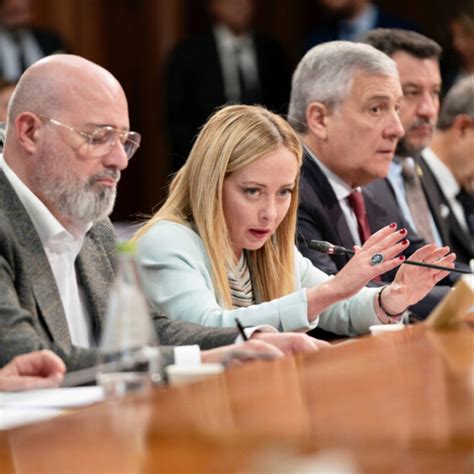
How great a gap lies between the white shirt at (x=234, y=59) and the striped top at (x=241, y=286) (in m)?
3.71

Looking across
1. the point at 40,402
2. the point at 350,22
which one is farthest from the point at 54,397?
the point at 350,22

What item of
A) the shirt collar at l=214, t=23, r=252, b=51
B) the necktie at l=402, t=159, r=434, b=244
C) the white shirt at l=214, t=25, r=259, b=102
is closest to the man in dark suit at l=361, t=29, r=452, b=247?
the necktie at l=402, t=159, r=434, b=244

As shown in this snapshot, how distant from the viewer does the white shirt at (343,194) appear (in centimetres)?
Result: 392

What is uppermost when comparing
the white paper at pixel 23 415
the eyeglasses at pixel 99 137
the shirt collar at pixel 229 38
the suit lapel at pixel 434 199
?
the eyeglasses at pixel 99 137

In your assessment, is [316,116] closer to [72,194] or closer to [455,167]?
[455,167]

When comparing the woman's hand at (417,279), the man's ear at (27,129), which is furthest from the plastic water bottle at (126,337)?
the woman's hand at (417,279)

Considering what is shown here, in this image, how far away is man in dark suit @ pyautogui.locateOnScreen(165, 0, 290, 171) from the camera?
6984 millimetres

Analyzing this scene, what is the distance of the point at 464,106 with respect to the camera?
17.6 ft

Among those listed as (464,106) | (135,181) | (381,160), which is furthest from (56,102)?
(135,181)

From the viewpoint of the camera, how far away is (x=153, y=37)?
803cm

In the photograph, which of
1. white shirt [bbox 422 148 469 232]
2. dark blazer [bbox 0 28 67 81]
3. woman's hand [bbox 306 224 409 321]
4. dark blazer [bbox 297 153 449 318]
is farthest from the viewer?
dark blazer [bbox 0 28 67 81]

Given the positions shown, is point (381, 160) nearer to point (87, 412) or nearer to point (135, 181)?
point (87, 412)

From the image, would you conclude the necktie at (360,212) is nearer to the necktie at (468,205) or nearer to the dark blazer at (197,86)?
the necktie at (468,205)

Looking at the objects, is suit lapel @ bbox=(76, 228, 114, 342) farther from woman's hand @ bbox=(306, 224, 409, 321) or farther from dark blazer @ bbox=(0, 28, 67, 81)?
dark blazer @ bbox=(0, 28, 67, 81)
